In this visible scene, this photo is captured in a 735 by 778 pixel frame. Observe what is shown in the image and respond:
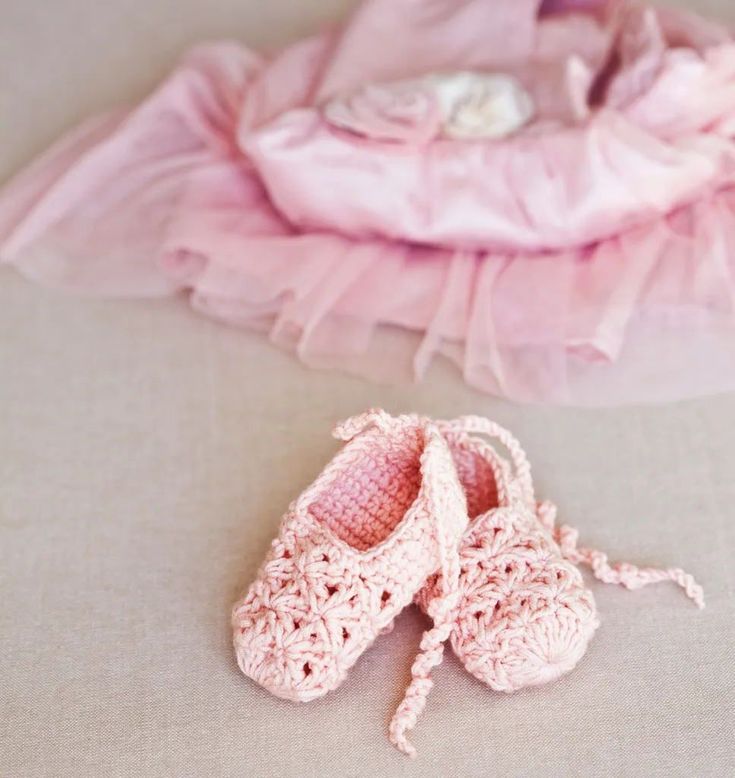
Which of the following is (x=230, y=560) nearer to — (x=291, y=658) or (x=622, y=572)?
(x=291, y=658)

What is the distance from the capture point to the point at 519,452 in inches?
35.0

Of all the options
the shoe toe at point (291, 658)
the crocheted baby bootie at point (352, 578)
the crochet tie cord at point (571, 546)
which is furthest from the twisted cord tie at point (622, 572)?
the shoe toe at point (291, 658)

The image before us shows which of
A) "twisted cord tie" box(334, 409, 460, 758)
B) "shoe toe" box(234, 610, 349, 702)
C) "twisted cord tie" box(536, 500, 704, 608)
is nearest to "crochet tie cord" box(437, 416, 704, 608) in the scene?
"twisted cord tie" box(536, 500, 704, 608)

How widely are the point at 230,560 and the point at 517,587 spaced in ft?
0.84

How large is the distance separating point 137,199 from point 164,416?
1.04ft

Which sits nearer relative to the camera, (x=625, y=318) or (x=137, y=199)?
(x=625, y=318)

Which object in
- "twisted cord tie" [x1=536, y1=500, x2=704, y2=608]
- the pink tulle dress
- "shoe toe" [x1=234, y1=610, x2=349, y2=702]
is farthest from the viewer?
the pink tulle dress

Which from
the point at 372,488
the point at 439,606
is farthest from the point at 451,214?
the point at 439,606

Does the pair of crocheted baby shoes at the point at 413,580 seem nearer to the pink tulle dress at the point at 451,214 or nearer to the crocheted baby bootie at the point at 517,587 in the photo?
the crocheted baby bootie at the point at 517,587

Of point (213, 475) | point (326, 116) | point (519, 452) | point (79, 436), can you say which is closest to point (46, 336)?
point (79, 436)

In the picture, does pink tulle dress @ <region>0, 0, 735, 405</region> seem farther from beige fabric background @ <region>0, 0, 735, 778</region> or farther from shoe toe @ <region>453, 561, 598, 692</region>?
shoe toe @ <region>453, 561, 598, 692</region>

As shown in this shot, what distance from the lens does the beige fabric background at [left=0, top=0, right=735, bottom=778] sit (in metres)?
0.76

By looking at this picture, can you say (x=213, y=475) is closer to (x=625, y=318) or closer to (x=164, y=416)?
(x=164, y=416)

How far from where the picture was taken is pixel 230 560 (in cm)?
90
